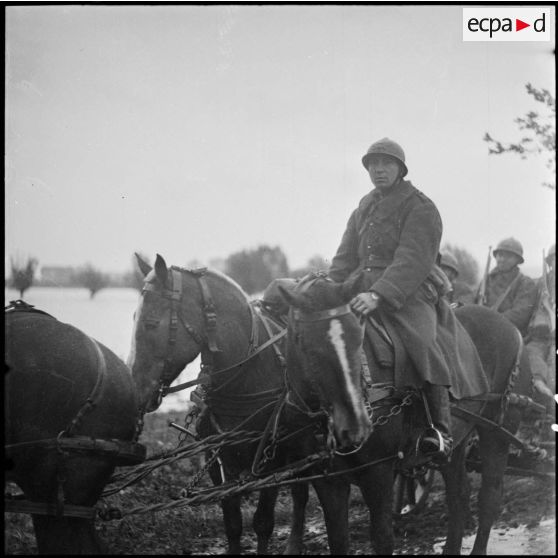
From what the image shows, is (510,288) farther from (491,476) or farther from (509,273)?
(491,476)

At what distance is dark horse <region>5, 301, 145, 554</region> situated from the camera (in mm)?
5059

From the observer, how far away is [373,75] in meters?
7.09

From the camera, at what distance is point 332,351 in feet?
16.9

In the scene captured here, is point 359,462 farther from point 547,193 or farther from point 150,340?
point 547,193

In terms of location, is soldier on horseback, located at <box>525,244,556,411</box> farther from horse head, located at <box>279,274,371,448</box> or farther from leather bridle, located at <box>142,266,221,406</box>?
leather bridle, located at <box>142,266,221,406</box>

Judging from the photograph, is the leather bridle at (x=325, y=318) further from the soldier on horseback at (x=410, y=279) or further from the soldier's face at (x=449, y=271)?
the soldier's face at (x=449, y=271)

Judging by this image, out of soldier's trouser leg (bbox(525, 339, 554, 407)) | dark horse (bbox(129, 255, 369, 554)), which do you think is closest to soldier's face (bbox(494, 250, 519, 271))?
soldier's trouser leg (bbox(525, 339, 554, 407))

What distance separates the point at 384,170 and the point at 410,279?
0.97 meters

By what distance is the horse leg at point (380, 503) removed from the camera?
553 cm

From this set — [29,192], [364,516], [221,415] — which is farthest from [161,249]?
[364,516]

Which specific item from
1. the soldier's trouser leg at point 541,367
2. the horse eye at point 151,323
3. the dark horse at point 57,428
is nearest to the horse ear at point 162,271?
the horse eye at point 151,323

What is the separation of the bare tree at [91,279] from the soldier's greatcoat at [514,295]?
4.28 m

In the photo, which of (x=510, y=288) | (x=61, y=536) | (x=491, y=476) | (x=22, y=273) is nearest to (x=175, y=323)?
(x=22, y=273)

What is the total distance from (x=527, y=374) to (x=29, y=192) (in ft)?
15.5
